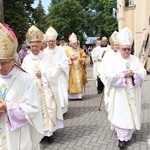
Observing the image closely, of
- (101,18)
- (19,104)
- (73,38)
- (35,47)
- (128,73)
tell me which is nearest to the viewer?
(19,104)

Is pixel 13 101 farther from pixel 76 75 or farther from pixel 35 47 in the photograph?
pixel 76 75

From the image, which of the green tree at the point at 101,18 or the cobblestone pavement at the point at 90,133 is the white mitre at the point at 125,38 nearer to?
the cobblestone pavement at the point at 90,133

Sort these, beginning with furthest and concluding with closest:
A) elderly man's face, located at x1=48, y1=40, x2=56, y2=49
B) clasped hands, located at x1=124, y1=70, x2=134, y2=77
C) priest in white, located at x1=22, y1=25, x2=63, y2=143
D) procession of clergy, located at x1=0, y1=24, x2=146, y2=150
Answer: elderly man's face, located at x1=48, y1=40, x2=56, y2=49 < priest in white, located at x1=22, y1=25, x2=63, y2=143 < clasped hands, located at x1=124, y1=70, x2=134, y2=77 < procession of clergy, located at x1=0, y1=24, x2=146, y2=150

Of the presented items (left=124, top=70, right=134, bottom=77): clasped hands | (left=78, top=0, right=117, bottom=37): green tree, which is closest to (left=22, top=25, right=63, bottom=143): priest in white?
(left=124, top=70, right=134, bottom=77): clasped hands

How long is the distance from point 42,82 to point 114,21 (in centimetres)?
3947

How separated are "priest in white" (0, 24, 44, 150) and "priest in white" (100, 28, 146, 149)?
2113 millimetres

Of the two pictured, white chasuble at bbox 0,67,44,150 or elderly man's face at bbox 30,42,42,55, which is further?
elderly man's face at bbox 30,42,42,55

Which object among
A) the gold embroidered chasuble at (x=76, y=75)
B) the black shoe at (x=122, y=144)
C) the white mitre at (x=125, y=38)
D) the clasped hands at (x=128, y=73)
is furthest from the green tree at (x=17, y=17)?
the black shoe at (x=122, y=144)

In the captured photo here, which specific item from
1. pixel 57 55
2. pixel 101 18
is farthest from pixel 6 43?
pixel 101 18

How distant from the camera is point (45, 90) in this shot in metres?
5.01

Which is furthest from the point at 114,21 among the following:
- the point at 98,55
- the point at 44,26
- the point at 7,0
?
the point at 98,55

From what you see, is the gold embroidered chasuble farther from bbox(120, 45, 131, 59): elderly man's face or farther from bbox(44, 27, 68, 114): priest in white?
bbox(120, 45, 131, 59): elderly man's face

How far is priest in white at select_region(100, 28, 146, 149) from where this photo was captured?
4.71 m

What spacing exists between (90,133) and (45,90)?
1.41 m
